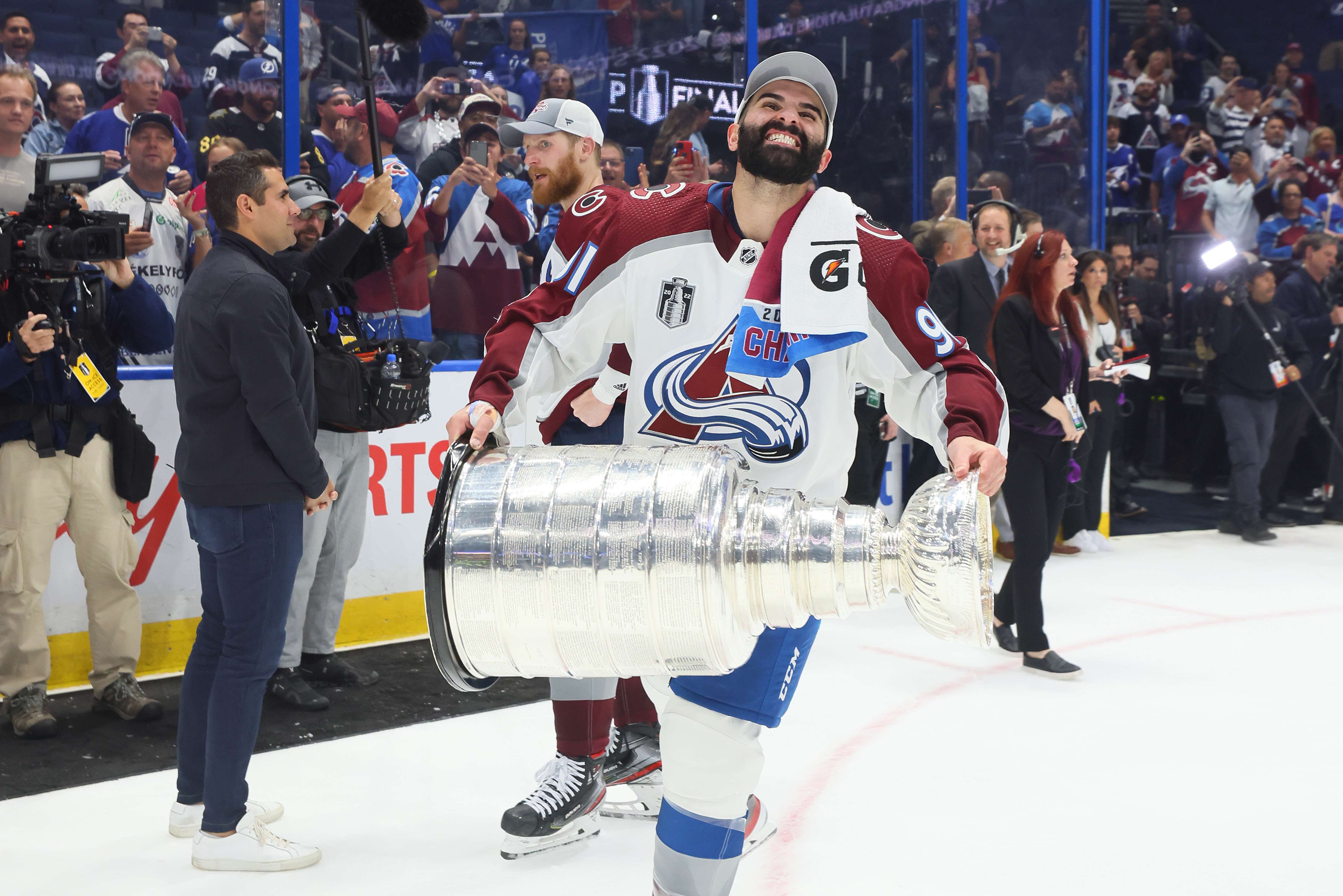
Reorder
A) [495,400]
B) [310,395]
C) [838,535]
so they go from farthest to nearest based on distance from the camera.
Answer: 1. [310,395]
2. [495,400]
3. [838,535]

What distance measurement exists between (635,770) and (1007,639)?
2.04 metres

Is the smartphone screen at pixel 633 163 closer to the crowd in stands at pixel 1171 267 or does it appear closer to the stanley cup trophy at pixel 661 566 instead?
the crowd in stands at pixel 1171 267

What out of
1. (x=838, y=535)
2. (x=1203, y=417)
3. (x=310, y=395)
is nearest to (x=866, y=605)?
(x=838, y=535)

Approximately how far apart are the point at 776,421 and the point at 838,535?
1.87 feet

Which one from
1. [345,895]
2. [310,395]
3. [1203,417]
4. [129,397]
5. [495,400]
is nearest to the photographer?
[495,400]

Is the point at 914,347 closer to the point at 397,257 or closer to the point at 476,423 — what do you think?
the point at 476,423

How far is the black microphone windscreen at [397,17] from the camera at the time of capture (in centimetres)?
370

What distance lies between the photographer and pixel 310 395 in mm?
3053

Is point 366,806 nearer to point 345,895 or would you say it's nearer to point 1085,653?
point 345,895

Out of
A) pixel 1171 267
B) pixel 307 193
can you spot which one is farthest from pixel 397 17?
pixel 1171 267

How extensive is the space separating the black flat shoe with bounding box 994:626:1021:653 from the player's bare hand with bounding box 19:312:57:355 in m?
3.42

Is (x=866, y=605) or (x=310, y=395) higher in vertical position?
(x=310, y=395)

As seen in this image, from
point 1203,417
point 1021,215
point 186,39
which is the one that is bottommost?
point 1203,417

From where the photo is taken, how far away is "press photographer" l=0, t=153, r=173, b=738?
3482 millimetres
